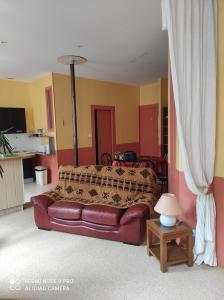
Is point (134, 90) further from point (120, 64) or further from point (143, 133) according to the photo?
point (120, 64)

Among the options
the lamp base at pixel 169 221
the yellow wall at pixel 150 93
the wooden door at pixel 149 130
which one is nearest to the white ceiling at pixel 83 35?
the yellow wall at pixel 150 93

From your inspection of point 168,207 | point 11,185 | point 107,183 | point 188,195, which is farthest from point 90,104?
point 168,207

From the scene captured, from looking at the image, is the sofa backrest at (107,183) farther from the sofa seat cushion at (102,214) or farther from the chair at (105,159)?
the chair at (105,159)

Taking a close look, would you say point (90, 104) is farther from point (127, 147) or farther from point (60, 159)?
point (127, 147)

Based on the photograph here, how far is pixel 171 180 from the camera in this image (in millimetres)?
2916

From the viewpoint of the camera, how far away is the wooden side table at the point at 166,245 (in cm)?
215

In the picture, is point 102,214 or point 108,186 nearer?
point 102,214

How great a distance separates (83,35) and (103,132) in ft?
11.5

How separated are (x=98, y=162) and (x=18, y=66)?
10.7 feet

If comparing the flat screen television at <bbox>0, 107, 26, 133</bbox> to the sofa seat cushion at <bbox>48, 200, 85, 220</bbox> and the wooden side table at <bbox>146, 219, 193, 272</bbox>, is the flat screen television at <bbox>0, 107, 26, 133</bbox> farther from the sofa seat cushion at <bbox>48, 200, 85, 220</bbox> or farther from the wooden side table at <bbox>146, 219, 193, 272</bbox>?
the wooden side table at <bbox>146, 219, 193, 272</bbox>

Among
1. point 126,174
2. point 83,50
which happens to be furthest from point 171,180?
point 83,50

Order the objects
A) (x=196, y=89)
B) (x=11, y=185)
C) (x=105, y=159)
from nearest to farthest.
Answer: (x=196, y=89), (x=11, y=185), (x=105, y=159)

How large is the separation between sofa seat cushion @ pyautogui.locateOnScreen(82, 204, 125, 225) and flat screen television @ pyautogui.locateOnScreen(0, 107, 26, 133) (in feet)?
11.9

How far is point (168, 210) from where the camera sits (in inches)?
86.4
